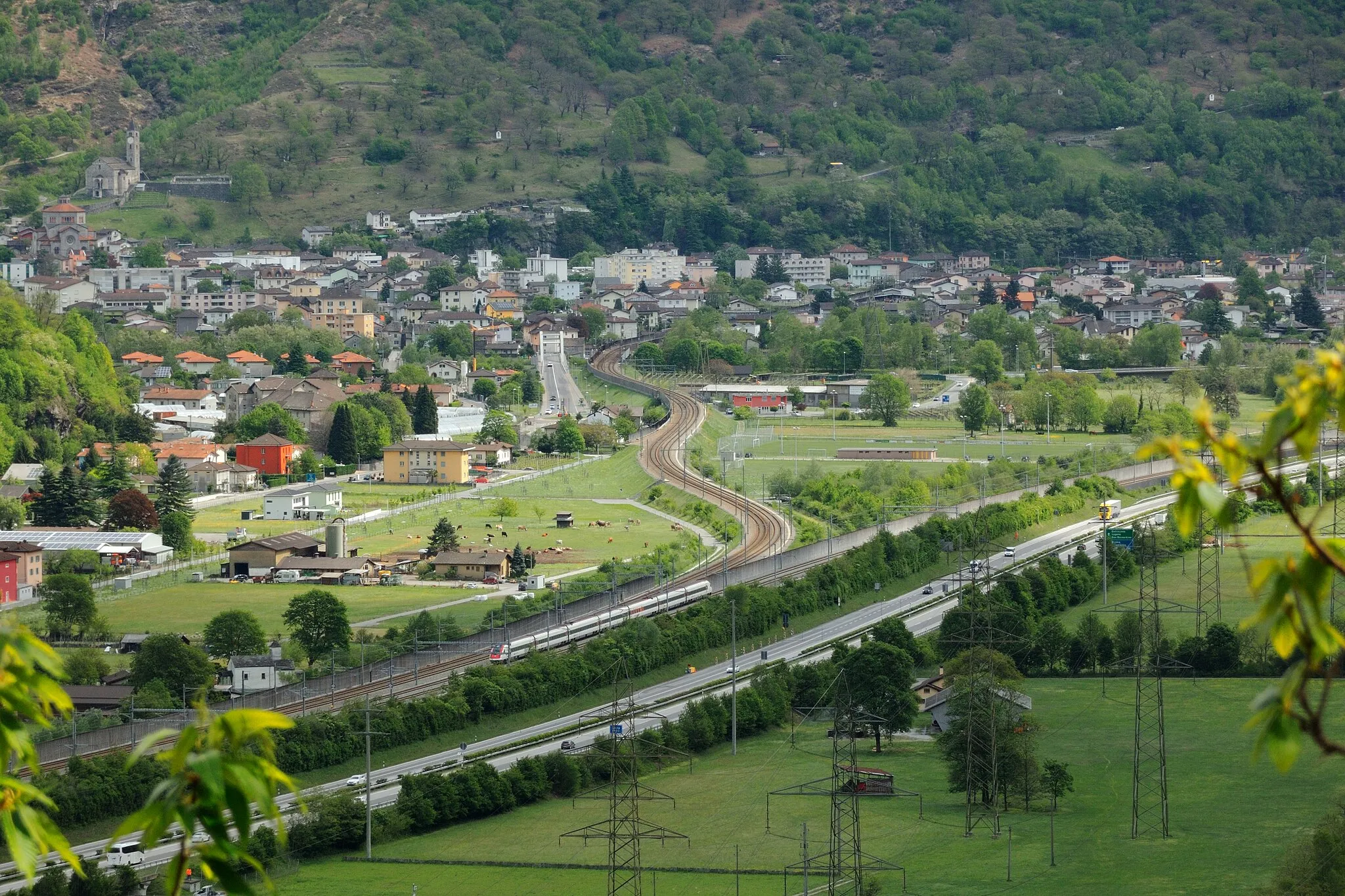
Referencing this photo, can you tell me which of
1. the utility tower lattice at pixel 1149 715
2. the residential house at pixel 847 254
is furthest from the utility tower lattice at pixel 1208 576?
the residential house at pixel 847 254

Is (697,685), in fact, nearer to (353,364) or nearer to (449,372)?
(449,372)

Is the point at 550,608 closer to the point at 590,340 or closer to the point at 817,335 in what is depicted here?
the point at 817,335

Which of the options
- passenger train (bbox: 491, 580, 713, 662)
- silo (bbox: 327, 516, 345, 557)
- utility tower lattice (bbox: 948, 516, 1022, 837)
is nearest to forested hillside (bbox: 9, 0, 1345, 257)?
silo (bbox: 327, 516, 345, 557)

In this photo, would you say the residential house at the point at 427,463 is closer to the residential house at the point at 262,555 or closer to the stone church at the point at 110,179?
the residential house at the point at 262,555

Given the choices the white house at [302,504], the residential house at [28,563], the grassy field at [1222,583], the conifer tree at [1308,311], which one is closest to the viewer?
the grassy field at [1222,583]

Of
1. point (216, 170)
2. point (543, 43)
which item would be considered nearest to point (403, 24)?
point (543, 43)

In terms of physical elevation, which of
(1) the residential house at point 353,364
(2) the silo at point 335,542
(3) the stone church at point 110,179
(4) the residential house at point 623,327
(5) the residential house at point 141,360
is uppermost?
(3) the stone church at point 110,179
